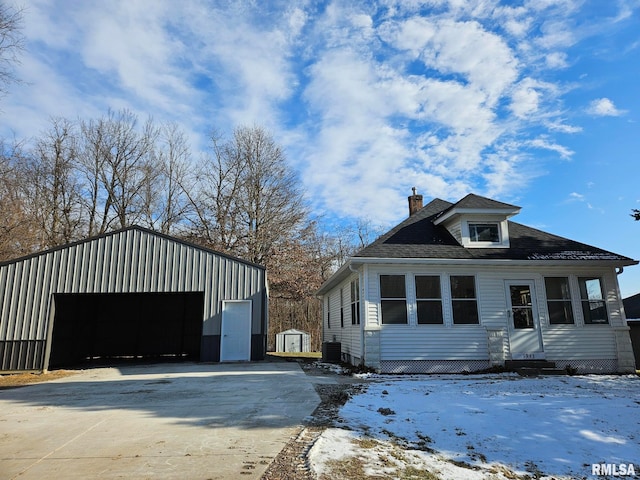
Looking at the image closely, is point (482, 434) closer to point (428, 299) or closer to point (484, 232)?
point (428, 299)

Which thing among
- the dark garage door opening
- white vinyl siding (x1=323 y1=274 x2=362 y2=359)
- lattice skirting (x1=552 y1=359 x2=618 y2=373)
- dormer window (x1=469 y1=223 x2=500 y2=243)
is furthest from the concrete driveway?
the dark garage door opening

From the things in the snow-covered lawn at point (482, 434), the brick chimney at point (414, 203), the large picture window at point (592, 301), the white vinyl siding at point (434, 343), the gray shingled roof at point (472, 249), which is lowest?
the snow-covered lawn at point (482, 434)

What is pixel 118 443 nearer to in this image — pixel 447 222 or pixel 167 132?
pixel 447 222

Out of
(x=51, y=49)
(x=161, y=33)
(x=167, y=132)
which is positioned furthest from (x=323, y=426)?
(x=167, y=132)

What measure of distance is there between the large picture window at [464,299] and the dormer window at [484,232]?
59.2 inches

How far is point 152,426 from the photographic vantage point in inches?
196

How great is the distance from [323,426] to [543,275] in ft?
30.5

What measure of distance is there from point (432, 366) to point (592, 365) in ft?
15.5

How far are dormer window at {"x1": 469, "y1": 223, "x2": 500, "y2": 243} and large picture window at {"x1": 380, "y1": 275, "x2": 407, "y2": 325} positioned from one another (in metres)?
2.95

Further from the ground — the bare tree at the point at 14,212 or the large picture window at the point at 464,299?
the bare tree at the point at 14,212

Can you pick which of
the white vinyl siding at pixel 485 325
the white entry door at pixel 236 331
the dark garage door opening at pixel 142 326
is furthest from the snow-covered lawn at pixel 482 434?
the dark garage door opening at pixel 142 326

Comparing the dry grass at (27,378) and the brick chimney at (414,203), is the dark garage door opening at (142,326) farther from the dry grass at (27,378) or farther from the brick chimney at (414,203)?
the brick chimney at (414,203)

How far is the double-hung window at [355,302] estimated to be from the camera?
38.5ft

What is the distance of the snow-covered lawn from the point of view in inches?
145
